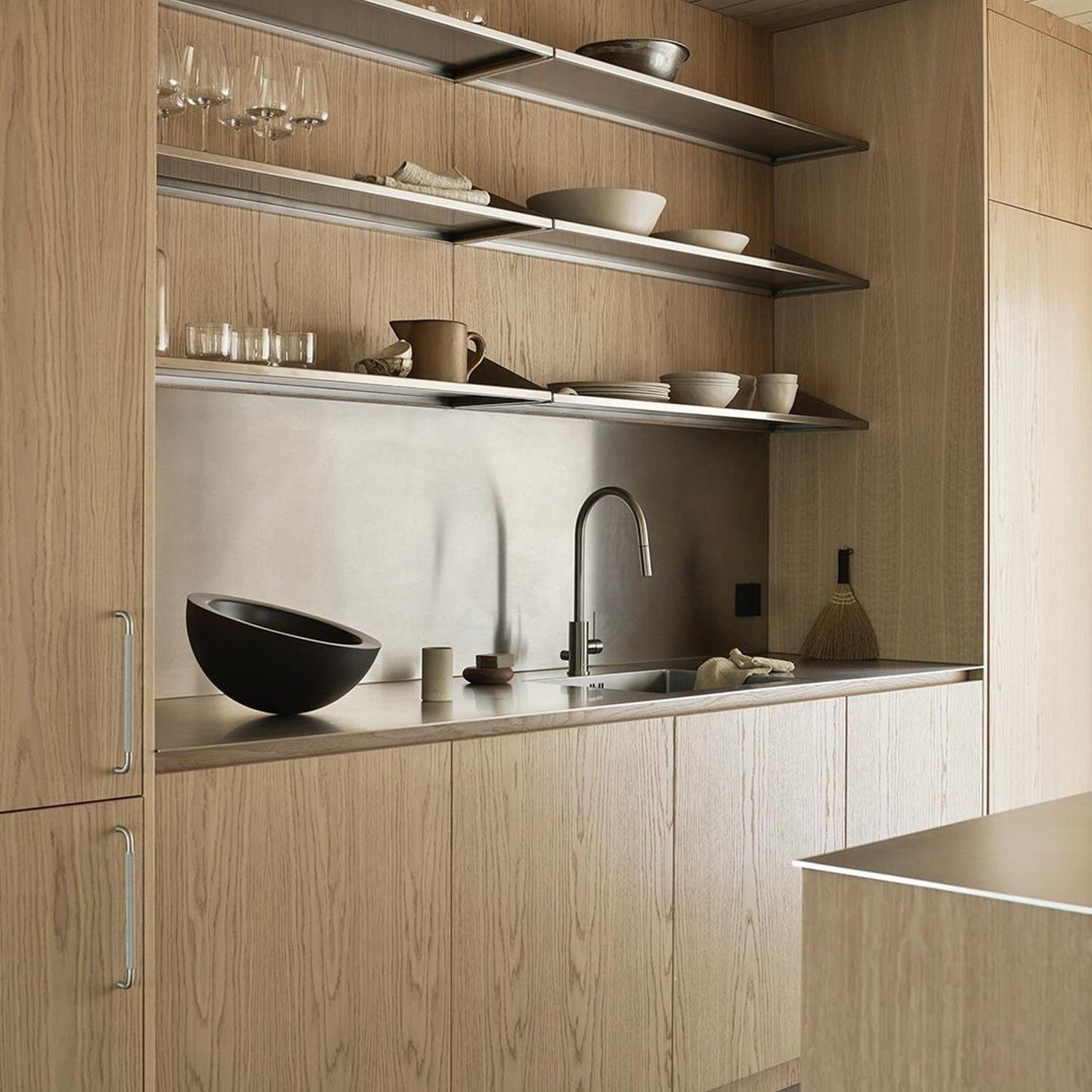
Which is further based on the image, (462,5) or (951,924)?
(462,5)

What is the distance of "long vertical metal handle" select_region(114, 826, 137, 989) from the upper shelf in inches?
64.5

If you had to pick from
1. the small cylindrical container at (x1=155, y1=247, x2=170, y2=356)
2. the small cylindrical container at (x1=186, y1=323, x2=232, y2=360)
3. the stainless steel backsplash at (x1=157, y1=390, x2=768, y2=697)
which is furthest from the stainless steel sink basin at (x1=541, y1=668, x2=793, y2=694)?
the small cylindrical container at (x1=155, y1=247, x2=170, y2=356)

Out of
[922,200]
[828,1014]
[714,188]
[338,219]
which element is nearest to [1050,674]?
[922,200]

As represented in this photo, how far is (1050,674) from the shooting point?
412 cm

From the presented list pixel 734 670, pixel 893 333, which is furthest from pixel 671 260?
pixel 734 670

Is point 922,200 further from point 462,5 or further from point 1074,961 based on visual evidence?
point 1074,961

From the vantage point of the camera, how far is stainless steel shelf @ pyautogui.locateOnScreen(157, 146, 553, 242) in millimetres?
2730

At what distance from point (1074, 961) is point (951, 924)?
0.13 meters

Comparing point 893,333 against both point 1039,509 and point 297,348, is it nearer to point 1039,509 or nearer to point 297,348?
point 1039,509

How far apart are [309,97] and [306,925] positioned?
59.9 inches

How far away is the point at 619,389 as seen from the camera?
3508 mm

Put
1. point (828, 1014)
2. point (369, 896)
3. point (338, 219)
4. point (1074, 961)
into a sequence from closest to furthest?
point (1074, 961) → point (828, 1014) → point (369, 896) → point (338, 219)

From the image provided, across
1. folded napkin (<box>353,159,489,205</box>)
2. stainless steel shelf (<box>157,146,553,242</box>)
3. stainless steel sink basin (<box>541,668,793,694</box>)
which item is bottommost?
stainless steel sink basin (<box>541,668,793,694</box>)

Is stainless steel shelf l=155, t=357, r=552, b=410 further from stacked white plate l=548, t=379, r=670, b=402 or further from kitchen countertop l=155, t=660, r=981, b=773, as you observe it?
kitchen countertop l=155, t=660, r=981, b=773
